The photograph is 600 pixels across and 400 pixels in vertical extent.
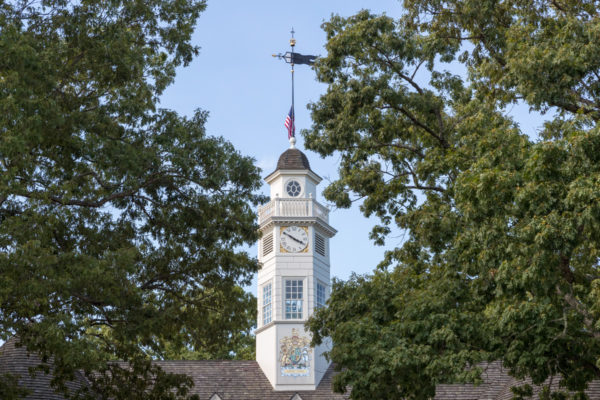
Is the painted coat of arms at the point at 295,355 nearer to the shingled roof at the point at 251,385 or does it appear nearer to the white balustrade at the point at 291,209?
the shingled roof at the point at 251,385

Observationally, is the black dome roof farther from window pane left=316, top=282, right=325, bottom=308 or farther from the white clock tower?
window pane left=316, top=282, right=325, bottom=308

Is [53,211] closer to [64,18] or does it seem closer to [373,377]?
[64,18]

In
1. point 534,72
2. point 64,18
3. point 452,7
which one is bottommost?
point 534,72

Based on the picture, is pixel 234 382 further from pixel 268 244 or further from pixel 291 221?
pixel 291 221

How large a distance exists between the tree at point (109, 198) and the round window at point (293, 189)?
18.6 meters

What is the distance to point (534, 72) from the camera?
54.1 ft

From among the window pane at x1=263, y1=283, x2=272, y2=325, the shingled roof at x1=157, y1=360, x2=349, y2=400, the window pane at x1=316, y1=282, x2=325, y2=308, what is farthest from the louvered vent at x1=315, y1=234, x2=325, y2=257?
the shingled roof at x1=157, y1=360, x2=349, y2=400

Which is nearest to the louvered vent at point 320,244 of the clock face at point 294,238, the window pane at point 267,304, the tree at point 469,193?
the clock face at point 294,238

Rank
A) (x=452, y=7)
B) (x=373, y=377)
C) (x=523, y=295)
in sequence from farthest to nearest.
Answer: (x=452, y=7) → (x=373, y=377) → (x=523, y=295)

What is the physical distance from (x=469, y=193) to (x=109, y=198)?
7.64 metres

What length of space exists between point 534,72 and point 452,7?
488 centimetres

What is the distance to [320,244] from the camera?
131ft

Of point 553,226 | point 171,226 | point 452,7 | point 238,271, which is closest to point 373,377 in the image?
point 238,271

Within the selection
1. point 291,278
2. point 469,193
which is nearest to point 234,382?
point 291,278
